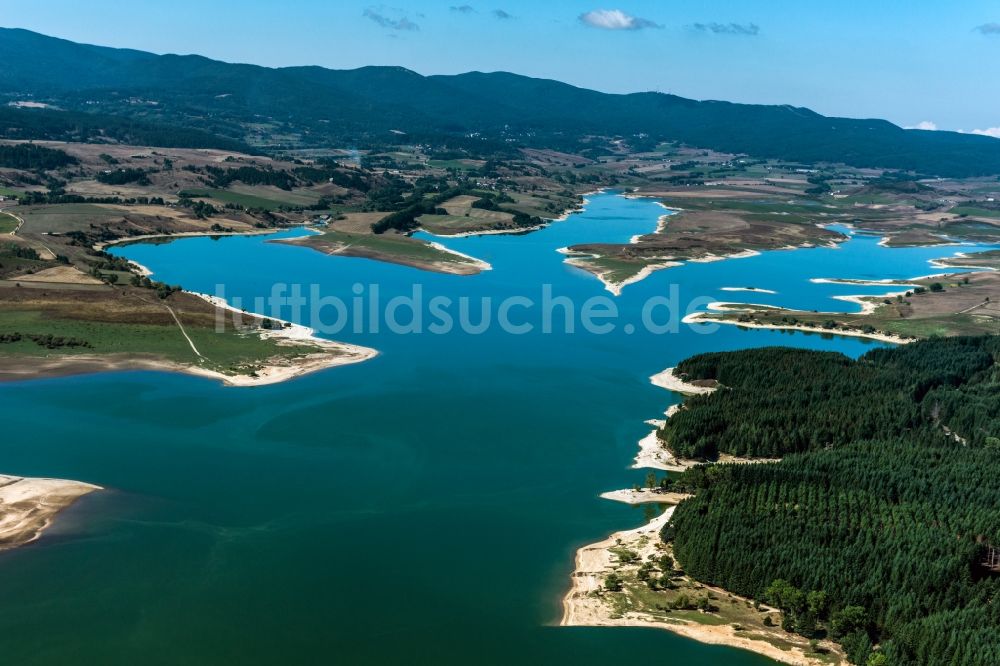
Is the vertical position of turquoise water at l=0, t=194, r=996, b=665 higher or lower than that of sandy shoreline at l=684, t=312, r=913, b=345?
lower

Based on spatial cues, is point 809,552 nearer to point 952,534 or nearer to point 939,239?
point 952,534

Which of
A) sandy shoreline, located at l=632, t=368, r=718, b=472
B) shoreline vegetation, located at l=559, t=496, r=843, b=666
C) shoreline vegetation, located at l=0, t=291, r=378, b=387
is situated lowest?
shoreline vegetation, located at l=559, t=496, r=843, b=666

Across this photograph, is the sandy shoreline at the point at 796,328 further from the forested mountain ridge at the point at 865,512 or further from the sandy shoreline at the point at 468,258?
the sandy shoreline at the point at 468,258

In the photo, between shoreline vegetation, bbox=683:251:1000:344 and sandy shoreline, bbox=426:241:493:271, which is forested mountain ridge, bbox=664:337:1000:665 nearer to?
shoreline vegetation, bbox=683:251:1000:344

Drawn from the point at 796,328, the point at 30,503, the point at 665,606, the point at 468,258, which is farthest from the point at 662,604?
the point at 468,258

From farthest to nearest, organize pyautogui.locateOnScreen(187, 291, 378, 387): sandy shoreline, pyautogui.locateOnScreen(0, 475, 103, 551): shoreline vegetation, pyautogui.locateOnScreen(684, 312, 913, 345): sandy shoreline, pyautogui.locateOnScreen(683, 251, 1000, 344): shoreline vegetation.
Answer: pyautogui.locateOnScreen(683, 251, 1000, 344): shoreline vegetation → pyautogui.locateOnScreen(684, 312, 913, 345): sandy shoreline → pyautogui.locateOnScreen(187, 291, 378, 387): sandy shoreline → pyautogui.locateOnScreen(0, 475, 103, 551): shoreline vegetation

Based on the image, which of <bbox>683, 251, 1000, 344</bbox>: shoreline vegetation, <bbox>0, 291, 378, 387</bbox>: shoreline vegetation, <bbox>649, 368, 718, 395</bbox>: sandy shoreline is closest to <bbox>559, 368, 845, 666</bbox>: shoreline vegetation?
<bbox>649, 368, 718, 395</bbox>: sandy shoreline

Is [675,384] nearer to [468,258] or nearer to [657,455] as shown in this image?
[657,455]

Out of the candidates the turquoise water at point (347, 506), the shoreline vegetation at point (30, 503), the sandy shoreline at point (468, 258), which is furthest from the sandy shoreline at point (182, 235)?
the shoreline vegetation at point (30, 503)
